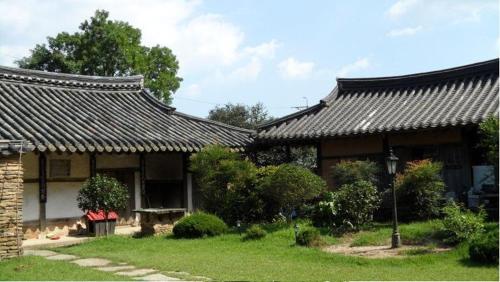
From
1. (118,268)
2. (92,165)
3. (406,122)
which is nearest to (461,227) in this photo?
(406,122)

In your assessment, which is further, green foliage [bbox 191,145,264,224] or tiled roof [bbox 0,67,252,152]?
green foliage [bbox 191,145,264,224]

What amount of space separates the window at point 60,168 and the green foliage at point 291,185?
5.98m

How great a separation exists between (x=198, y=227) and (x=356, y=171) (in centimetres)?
502

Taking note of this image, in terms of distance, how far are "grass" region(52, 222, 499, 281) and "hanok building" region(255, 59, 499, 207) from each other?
369 cm

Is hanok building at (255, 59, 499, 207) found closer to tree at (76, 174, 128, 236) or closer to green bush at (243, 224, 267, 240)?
green bush at (243, 224, 267, 240)

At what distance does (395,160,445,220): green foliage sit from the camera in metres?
14.5

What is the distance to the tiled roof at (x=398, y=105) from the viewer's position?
16.7 m

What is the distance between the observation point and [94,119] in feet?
62.2

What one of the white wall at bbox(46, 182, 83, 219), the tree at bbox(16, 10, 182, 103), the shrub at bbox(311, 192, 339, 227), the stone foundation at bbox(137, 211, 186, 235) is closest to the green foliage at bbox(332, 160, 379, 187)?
the shrub at bbox(311, 192, 339, 227)

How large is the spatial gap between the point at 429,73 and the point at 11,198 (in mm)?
14196

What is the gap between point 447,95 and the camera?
1852 centimetres

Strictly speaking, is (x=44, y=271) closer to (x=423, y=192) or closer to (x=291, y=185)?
(x=291, y=185)

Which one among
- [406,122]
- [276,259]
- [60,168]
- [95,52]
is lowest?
[276,259]

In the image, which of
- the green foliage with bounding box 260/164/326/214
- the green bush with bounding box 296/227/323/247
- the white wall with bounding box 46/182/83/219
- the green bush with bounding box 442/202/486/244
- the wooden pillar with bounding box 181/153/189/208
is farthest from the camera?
the wooden pillar with bounding box 181/153/189/208
